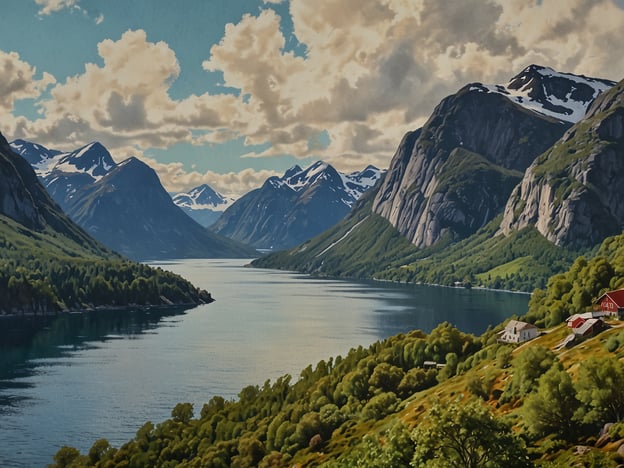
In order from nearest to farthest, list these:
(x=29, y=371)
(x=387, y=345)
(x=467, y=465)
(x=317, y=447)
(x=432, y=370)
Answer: (x=467, y=465) < (x=317, y=447) < (x=432, y=370) < (x=387, y=345) < (x=29, y=371)

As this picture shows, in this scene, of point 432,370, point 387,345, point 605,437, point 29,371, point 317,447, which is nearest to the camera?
point 605,437

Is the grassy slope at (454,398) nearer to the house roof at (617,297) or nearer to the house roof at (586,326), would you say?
the house roof at (586,326)

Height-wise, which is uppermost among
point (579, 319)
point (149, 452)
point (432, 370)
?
point (579, 319)

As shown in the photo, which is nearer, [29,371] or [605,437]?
[605,437]

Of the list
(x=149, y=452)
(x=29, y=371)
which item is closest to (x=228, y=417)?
(x=149, y=452)

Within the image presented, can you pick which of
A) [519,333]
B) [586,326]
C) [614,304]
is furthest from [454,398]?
[614,304]

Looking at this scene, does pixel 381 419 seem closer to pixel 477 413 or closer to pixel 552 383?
pixel 552 383
